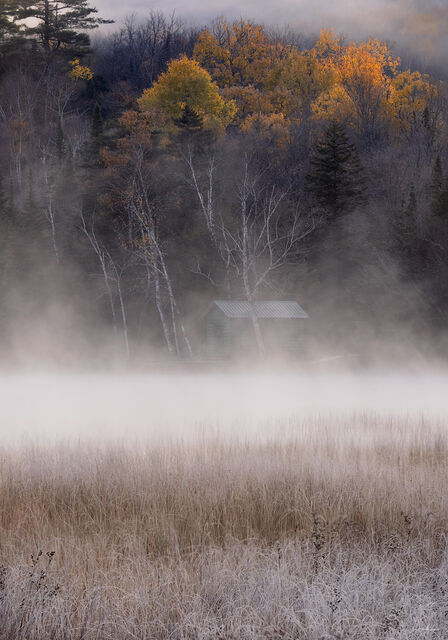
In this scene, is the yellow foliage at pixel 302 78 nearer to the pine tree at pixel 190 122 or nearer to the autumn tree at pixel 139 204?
the autumn tree at pixel 139 204

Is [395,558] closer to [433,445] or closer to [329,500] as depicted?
[329,500]

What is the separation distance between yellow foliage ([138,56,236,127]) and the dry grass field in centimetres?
6057

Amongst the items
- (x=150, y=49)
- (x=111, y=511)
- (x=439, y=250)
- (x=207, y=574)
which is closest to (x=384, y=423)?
(x=111, y=511)

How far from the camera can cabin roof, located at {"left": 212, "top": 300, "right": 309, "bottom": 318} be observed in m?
48.1

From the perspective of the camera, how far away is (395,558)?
6.66 m

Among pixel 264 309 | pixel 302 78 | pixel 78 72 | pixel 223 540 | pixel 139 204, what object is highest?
pixel 223 540

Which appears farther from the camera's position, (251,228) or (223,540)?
(251,228)

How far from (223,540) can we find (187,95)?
6646 centimetres

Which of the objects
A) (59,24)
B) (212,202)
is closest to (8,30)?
(59,24)

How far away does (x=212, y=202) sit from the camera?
5100 cm

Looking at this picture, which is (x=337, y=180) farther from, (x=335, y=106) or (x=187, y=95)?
(x=335, y=106)

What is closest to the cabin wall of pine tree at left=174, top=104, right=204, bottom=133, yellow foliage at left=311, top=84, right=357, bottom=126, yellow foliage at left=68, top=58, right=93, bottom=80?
pine tree at left=174, top=104, right=204, bottom=133

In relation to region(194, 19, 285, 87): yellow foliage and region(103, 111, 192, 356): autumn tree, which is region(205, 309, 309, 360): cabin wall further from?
region(194, 19, 285, 87): yellow foliage

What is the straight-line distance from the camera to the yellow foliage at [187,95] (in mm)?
68500
